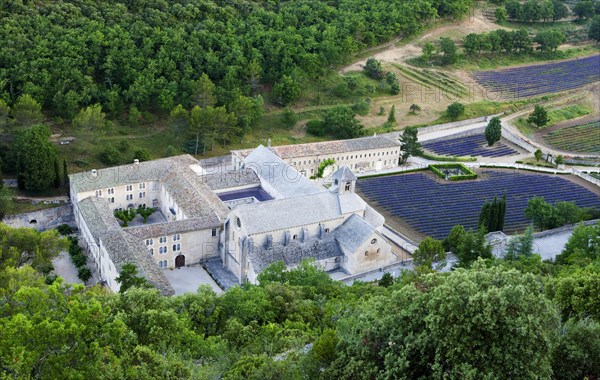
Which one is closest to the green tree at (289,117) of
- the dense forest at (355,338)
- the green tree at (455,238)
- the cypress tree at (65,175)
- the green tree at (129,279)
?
the cypress tree at (65,175)

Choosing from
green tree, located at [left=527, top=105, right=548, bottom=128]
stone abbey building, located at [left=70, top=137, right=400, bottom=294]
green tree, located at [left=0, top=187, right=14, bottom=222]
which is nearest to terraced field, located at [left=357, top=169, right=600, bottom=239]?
Answer: stone abbey building, located at [left=70, top=137, right=400, bottom=294]

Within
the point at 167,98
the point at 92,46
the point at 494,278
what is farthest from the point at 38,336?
the point at 92,46

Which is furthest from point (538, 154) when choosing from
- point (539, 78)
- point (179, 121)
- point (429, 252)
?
point (179, 121)

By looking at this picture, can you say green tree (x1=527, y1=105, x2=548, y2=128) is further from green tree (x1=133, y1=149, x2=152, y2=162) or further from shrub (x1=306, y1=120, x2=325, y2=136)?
green tree (x1=133, y1=149, x2=152, y2=162)

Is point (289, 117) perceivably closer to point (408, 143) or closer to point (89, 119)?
point (408, 143)

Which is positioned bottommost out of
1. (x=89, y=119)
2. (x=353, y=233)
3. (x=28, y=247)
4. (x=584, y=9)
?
(x=353, y=233)

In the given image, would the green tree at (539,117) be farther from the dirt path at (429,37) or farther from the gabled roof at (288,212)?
the gabled roof at (288,212)

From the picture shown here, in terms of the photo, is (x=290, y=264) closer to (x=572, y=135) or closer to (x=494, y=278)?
(x=494, y=278)
